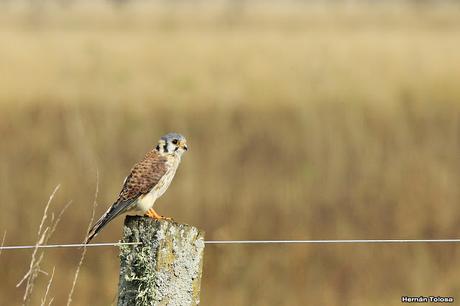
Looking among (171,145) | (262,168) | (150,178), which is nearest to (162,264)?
(150,178)

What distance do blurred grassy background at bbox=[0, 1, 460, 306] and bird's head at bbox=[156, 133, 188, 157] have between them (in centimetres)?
234

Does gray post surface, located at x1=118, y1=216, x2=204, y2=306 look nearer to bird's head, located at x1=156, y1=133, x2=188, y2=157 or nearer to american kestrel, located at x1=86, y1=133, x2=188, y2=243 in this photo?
american kestrel, located at x1=86, y1=133, x2=188, y2=243

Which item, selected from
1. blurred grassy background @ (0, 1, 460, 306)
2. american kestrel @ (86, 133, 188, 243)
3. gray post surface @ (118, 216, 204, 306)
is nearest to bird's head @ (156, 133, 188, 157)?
american kestrel @ (86, 133, 188, 243)

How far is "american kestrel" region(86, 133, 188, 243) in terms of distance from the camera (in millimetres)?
4527

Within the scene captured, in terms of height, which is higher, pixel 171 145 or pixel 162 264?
pixel 171 145

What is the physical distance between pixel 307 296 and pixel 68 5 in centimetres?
5681

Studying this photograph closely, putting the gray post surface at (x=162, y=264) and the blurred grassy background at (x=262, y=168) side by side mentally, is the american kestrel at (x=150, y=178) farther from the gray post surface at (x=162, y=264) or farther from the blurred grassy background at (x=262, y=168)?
the blurred grassy background at (x=262, y=168)

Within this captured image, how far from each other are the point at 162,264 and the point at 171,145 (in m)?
1.26

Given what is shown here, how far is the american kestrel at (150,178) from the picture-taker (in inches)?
178

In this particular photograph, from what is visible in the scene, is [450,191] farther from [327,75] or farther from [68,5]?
[68,5]

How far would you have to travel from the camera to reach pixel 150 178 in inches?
184

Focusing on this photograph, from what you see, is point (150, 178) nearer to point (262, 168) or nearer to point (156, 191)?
point (156, 191)

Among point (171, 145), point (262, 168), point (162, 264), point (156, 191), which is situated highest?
point (262, 168)

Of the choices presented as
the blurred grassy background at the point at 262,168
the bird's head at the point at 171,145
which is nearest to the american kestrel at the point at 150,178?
the bird's head at the point at 171,145
